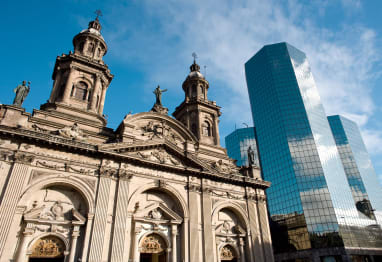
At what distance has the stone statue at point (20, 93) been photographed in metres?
21.2

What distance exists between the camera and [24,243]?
16.9 metres

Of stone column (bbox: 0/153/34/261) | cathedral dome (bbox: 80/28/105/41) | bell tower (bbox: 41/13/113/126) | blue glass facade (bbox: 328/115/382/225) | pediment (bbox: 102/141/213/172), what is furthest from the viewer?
blue glass facade (bbox: 328/115/382/225)

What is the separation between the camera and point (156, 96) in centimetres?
3256

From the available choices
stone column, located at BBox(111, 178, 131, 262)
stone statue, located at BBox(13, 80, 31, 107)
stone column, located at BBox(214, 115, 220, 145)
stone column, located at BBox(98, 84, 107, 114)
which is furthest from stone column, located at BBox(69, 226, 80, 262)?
stone column, located at BBox(214, 115, 220, 145)

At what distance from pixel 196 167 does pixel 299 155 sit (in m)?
38.7

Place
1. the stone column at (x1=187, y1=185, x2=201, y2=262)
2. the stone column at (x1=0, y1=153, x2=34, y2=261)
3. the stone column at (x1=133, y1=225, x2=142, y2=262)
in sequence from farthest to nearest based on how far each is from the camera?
the stone column at (x1=187, y1=185, x2=201, y2=262) → the stone column at (x1=133, y1=225, x2=142, y2=262) → the stone column at (x1=0, y1=153, x2=34, y2=261)

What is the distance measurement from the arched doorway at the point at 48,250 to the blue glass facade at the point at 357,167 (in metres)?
64.4

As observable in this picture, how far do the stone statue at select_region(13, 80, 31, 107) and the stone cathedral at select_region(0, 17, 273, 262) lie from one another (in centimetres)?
11

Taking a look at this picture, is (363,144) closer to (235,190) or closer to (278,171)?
(278,171)

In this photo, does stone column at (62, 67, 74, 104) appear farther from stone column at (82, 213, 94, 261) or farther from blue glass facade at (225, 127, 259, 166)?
blue glass facade at (225, 127, 259, 166)

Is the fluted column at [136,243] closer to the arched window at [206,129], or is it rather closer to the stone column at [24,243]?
the stone column at [24,243]

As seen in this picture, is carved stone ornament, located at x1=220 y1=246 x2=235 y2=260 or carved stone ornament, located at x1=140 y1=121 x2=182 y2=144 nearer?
carved stone ornament, located at x1=220 y1=246 x2=235 y2=260

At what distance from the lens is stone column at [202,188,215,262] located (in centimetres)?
2205

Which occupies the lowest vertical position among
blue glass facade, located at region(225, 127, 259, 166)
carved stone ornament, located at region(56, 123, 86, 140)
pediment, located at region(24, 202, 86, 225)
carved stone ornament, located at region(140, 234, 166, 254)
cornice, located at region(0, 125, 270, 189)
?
carved stone ornament, located at region(140, 234, 166, 254)
